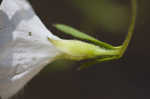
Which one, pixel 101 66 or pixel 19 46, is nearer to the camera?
pixel 19 46

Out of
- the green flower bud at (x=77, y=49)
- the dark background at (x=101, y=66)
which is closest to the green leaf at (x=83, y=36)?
the green flower bud at (x=77, y=49)

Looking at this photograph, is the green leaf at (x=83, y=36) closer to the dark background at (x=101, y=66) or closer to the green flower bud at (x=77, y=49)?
the green flower bud at (x=77, y=49)

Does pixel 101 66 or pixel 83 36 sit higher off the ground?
pixel 83 36

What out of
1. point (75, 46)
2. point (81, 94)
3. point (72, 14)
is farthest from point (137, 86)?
point (75, 46)

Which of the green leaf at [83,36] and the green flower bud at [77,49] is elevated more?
the green leaf at [83,36]

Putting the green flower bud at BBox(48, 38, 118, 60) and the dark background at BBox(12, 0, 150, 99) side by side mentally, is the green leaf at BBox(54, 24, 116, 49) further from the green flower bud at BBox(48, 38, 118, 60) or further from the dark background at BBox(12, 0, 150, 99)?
the dark background at BBox(12, 0, 150, 99)

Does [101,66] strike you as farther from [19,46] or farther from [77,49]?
[19,46]

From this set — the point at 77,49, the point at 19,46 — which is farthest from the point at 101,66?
the point at 19,46
